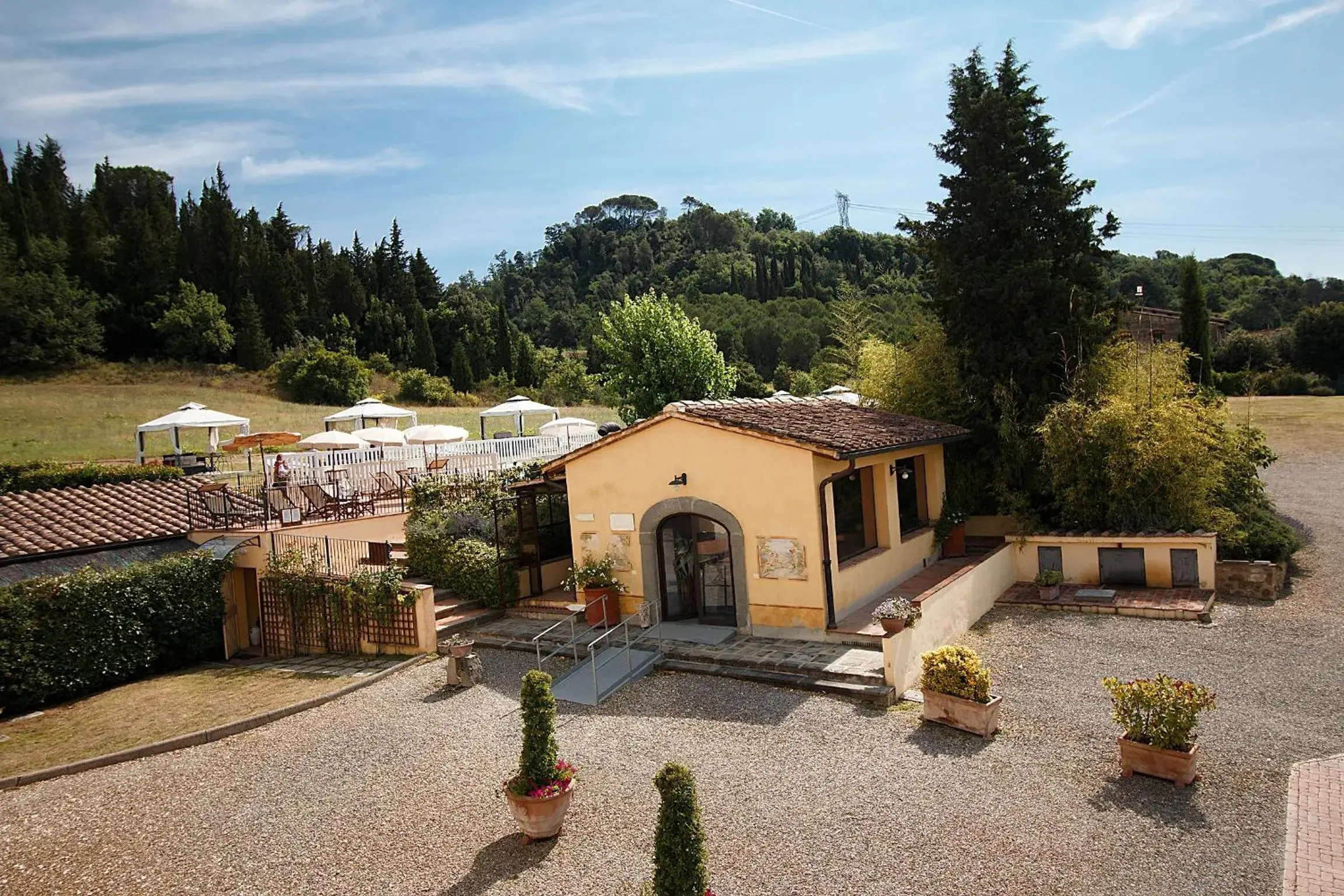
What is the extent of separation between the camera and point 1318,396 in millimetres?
40500

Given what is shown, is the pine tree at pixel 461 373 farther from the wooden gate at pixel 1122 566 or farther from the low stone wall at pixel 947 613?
the wooden gate at pixel 1122 566

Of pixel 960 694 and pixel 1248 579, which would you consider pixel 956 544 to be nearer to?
pixel 1248 579

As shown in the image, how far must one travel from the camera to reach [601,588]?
540 inches

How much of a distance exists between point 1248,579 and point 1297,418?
85.7 feet

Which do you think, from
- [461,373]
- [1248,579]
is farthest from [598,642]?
[461,373]

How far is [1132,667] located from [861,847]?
647cm

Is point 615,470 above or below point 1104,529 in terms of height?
above

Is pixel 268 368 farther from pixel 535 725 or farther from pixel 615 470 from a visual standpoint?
pixel 535 725

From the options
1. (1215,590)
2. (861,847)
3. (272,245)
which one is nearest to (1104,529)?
(1215,590)

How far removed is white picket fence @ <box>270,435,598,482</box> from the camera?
21828 mm

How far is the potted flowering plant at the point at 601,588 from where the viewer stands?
13320 mm

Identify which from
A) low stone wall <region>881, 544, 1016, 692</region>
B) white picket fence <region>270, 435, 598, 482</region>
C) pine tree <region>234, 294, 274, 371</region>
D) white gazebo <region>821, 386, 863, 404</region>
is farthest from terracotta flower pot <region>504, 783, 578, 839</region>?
pine tree <region>234, 294, 274, 371</region>

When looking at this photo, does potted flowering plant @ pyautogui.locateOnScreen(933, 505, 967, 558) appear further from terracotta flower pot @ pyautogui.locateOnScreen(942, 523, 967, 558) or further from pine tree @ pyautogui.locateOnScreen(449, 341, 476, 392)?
pine tree @ pyautogui.locateOnScreen(449, 341, 476, 392)

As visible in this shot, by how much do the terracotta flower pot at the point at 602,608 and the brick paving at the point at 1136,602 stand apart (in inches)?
291
